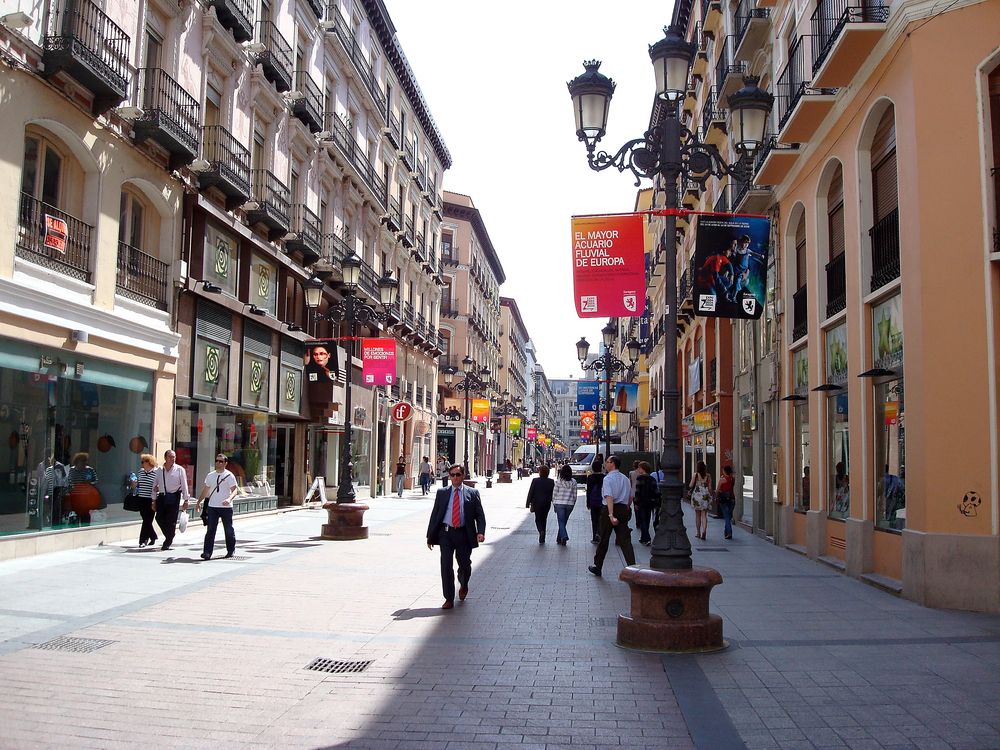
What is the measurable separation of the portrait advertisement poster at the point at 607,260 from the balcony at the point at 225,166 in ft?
38.9

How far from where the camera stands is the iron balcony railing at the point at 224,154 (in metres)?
19.4

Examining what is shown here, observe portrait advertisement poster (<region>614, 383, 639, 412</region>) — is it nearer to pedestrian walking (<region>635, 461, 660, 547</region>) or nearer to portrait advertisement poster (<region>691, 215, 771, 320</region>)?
pedestrian walking (<region>635, 461, 660, 547</region>)

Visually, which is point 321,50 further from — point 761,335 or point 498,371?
point 498,371

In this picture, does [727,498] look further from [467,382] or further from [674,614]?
[467,382]

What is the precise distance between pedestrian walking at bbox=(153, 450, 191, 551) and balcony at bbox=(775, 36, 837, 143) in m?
11.8

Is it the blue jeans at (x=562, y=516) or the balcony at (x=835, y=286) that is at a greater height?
the balcony at (x=835, y=286)

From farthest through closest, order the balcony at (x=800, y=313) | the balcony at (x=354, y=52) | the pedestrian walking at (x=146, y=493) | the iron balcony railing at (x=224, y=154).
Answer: the balcony at (x=354, y=52) → the iron balcony railing at (x=224, y=154) → the balcony at (x=800, y=313) → the pedestrian walking at (x=146, y=493)

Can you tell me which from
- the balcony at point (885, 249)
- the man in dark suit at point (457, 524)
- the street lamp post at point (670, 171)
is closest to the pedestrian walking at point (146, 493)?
the man in dark suit at point (457, 524)

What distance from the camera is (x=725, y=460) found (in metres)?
25.3

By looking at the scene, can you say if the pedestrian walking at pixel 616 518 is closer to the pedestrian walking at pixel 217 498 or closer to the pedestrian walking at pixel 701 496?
the pedestrian walking at pixel 701 496

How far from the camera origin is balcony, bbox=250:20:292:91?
22.0 meters

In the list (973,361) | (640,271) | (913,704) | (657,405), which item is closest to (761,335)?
(973,361)

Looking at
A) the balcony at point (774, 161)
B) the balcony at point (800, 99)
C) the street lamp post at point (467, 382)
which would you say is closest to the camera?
the balcony at point (800, 99)

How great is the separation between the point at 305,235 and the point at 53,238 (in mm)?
11180
